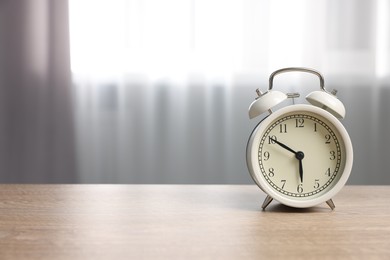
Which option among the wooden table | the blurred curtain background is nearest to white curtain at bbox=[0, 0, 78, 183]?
the blurred curtain background

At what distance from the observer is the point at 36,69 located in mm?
2383

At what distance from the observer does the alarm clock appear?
92 centimetres

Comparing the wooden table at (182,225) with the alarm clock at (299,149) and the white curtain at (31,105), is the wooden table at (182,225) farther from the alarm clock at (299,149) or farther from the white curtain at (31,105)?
the white curtain at (31,105)

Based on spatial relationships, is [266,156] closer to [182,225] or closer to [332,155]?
[332,155]

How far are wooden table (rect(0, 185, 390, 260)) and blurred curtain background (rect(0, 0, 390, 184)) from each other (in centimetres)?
125

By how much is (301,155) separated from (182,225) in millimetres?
267

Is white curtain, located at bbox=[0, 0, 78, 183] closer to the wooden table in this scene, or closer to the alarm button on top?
the wooden table

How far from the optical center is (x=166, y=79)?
237 centimetres

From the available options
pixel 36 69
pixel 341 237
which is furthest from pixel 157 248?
pixel 36 69

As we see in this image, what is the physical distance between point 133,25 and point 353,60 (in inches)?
36.8

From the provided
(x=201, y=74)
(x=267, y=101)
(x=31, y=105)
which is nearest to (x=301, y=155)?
(x=267, y=101)

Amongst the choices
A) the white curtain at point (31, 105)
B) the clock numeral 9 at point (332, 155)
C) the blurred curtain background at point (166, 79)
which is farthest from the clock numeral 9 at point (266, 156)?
the white curtain at point (31, 105)

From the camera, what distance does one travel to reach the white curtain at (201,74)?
2361 millimetres

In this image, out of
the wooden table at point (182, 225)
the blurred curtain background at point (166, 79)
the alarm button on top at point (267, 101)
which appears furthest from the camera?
the blurred curtain background at point (166, 79)
